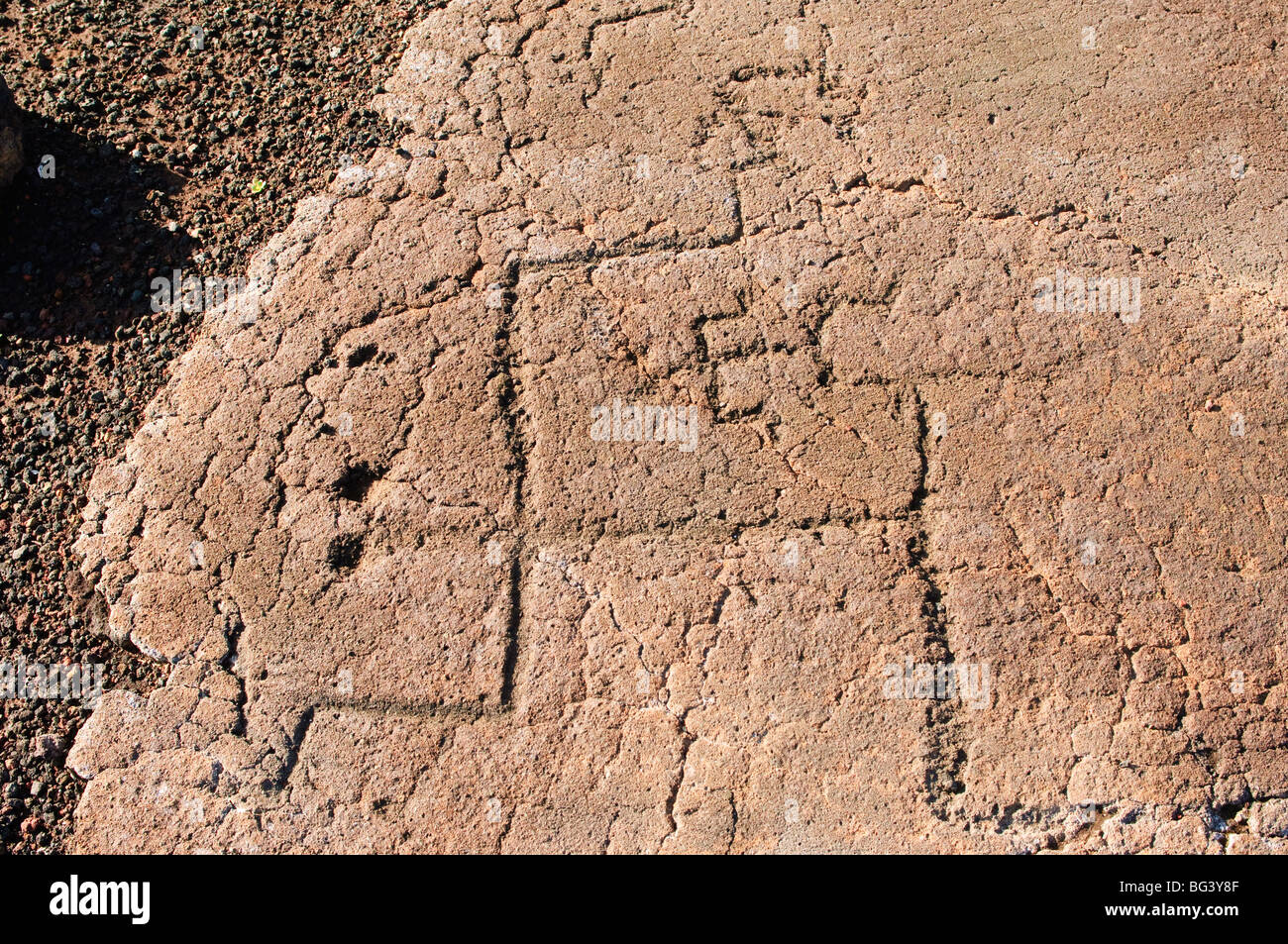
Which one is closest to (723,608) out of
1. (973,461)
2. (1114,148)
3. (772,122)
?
(973,461)

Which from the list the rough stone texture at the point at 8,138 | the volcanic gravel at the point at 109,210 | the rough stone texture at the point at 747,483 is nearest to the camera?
the rough stone texture at the point at 747,483

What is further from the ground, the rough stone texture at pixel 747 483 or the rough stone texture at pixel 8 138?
the rough stone texture at pixel 8 138

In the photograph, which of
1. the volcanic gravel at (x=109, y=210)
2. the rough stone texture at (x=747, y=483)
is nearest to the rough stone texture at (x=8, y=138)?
the volcanic gravel at (x=109, y=210)

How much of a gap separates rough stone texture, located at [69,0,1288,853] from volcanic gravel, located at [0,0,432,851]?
154mm

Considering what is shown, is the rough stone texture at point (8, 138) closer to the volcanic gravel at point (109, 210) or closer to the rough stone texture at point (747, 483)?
the volcanic gravel at point (109, 210)

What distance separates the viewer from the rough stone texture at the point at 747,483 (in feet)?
7.85

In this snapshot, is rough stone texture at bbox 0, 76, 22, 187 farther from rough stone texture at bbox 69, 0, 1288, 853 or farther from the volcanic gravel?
rough stone texture at bbox 69, 0, 1288, 853

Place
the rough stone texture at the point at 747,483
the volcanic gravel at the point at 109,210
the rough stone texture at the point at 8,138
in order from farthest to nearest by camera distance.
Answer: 1. the rough stone texture at the point at 8,138
2. the volcanic gravel at the point at 109,210
3. the rough stone texture at the point at 747,483

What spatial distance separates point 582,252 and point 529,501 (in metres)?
0.85

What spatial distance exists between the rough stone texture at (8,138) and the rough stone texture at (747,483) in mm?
1006

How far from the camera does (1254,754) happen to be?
2385 millimetres

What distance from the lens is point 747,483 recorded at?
2.66m

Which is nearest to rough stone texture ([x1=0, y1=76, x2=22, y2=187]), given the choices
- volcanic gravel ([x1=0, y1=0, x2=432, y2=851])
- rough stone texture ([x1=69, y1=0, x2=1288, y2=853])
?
volcanic gravel ([x1=0, y1=0, x2=432, y2=851])

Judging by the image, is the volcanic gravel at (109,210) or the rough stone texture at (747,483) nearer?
the rough stone texture at (747,483)
